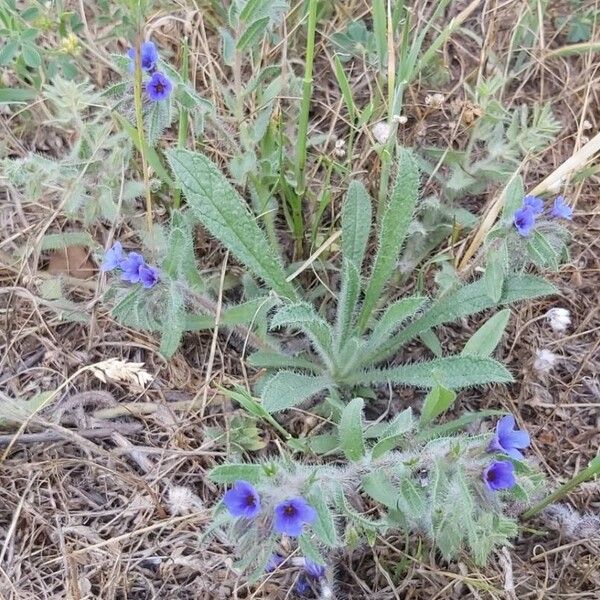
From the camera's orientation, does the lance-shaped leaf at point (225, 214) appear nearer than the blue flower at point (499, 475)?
No

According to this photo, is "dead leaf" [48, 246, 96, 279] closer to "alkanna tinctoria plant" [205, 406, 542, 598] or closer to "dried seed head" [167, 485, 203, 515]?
"dried seed head" [167, 485, 203, 515]

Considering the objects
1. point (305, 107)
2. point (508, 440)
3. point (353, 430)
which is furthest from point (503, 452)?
point (305, 107)

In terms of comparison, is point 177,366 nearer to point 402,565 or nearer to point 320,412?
point 320,412

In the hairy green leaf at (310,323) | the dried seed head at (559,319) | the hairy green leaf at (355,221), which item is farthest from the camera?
the dried seed head at (559,319)

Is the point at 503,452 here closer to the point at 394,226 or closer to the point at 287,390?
the point at 287,390

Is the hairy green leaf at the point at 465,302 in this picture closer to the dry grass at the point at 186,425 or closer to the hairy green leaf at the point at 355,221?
the dry grass at the point at 186,425

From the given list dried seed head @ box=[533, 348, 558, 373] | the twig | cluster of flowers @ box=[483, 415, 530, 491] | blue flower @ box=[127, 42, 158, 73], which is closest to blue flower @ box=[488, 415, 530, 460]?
cluster of flowers @ box=[483, 415, 530, 491]

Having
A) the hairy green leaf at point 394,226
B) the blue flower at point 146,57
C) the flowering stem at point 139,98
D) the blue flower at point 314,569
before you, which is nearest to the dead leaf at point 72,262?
the flowering stem at point 139,98
